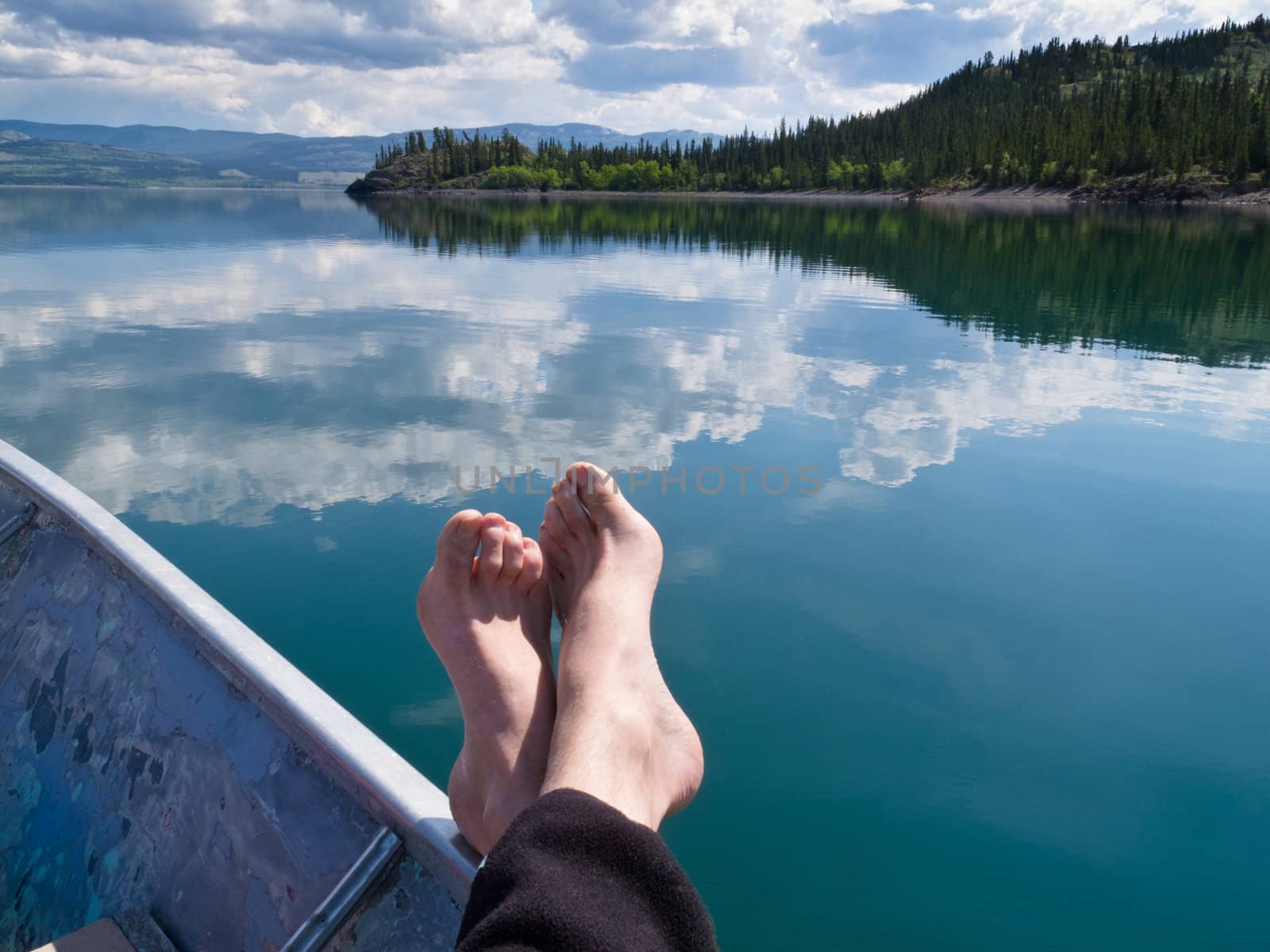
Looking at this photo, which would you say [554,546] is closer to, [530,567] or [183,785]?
[530,567]

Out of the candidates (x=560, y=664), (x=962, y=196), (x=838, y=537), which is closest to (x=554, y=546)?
(x=560, y=664)

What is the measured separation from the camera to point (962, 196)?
2923 inches

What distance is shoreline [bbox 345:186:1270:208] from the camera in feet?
192

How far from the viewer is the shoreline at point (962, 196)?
2303 inches

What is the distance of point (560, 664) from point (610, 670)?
19 centimetres

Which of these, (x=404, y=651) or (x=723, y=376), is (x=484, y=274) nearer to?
(x=723, y=376)

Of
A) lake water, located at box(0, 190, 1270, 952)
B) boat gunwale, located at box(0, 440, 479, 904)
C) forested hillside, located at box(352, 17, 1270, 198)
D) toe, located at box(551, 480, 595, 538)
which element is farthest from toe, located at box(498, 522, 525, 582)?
forested hillside, located at box(352, 17, 1270, 198)

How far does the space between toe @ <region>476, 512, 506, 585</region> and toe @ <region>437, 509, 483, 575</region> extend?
0.03 metres

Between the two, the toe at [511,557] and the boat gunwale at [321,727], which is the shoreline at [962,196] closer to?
the toe at [511,557]

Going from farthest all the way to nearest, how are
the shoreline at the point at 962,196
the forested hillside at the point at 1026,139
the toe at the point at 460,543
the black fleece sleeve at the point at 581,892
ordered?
the forested hillside at the point at 1026,139, the shoreline at the point at 962,196, the toe at the point at 460,543, the black fleece sleeve at the point at 581,892

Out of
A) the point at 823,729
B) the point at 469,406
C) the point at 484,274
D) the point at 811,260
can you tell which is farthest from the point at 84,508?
the point at 811,260

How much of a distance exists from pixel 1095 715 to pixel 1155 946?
1.16 meters

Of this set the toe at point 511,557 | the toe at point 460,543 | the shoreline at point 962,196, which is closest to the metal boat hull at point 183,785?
the toe at point 460,543

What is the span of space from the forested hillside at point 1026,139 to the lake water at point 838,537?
61.0m
